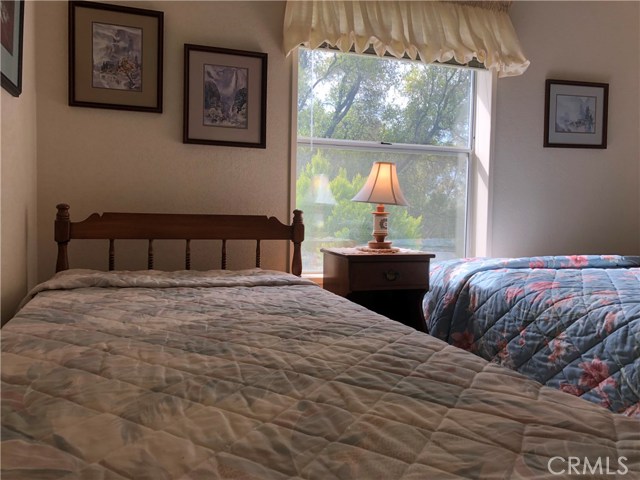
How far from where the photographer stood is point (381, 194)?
2459mm

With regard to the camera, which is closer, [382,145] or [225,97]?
[225,97]

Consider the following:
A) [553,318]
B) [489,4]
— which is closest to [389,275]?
[553,318]

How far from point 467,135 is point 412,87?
18.2 inches

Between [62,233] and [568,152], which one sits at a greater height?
[568,152]

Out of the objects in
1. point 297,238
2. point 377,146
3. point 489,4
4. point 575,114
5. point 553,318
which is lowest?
point 553,318

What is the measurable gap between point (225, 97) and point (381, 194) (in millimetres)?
903

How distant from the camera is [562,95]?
306 centimetres

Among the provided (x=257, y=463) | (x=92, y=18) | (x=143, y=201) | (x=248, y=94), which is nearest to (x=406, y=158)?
(x=248, y=94)

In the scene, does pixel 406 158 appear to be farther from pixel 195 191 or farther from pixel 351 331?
pixel 351 331

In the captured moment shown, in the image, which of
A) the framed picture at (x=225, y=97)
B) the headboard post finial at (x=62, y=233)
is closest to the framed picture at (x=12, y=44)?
the headboard post finial at (x=62, y=233)

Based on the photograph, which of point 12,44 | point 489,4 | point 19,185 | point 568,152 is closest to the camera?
point 12,44

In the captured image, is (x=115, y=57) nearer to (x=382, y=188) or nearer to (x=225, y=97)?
(x=225, y=97)

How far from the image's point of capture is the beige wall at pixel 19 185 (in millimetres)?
1617

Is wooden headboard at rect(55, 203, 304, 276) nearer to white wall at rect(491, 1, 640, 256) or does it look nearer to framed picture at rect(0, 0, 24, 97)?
framed picture at rect(0, 0, 24, 97)
